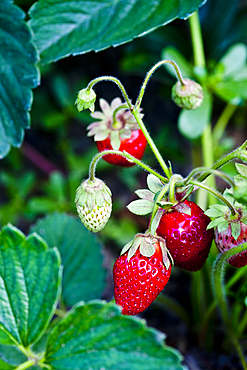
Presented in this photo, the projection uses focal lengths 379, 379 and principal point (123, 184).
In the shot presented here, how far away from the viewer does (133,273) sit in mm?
612

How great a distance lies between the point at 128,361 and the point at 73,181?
34.6 inches

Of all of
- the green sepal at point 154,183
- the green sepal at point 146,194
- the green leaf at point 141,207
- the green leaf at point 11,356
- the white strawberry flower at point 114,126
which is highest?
the white strawberry flower at point 114,126

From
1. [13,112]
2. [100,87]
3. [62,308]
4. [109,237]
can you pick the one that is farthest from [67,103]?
[62,308]

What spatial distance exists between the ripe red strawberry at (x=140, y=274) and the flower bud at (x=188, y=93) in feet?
1.00

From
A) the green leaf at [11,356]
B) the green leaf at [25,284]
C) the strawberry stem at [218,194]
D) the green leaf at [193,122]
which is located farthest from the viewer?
the green leaf at [193,122]

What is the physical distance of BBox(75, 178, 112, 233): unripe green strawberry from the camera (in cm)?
63

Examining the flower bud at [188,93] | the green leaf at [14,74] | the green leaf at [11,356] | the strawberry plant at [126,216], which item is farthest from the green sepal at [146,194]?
the green leaf at [11,356]

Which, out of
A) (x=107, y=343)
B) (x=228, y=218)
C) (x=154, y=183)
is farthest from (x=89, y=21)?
(x=107, y=343)

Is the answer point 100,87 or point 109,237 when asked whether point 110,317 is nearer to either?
point 109,237

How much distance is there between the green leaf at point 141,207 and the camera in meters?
0.62

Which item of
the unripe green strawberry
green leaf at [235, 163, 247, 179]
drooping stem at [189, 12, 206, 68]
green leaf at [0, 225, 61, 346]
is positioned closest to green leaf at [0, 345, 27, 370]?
green leaf at [0, 225, 61, 346]

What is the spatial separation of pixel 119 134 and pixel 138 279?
0.29 meters

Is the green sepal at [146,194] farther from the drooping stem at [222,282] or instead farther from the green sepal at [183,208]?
the drooping stem at [222,282]

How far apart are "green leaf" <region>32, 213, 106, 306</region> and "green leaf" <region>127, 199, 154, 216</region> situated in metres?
0.47
